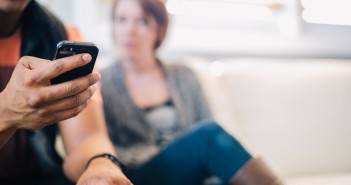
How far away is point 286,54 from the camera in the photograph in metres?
1.92

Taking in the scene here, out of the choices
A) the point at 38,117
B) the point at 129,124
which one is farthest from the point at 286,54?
the point at 38,117

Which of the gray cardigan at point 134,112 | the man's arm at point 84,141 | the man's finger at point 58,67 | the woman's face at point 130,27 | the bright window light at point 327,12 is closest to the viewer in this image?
the man's finger at point 58,67

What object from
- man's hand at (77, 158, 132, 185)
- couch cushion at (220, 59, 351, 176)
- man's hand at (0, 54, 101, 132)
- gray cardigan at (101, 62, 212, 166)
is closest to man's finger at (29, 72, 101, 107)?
man's hand at (0, 54, 101, 132)

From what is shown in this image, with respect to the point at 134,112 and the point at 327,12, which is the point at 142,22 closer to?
the point at 134,112

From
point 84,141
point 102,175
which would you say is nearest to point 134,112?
point 84,141

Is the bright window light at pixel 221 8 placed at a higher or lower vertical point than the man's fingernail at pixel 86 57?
higher

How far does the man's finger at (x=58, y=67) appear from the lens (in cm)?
51

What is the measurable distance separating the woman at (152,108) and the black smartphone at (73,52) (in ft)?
1.15

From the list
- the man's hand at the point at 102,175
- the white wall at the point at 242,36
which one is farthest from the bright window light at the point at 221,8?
the man's hand at the point at 102,175

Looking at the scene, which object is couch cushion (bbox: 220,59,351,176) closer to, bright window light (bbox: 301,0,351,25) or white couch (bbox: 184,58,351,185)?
white couch (bbox: 184,58,351,185)

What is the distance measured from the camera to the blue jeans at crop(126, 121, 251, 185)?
0.80m

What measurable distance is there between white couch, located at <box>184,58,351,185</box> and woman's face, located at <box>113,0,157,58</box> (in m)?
0.24

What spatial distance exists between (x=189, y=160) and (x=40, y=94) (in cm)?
40

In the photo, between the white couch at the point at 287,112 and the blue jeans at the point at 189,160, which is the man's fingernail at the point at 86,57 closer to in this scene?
the blue jeans at the point at 189,160
